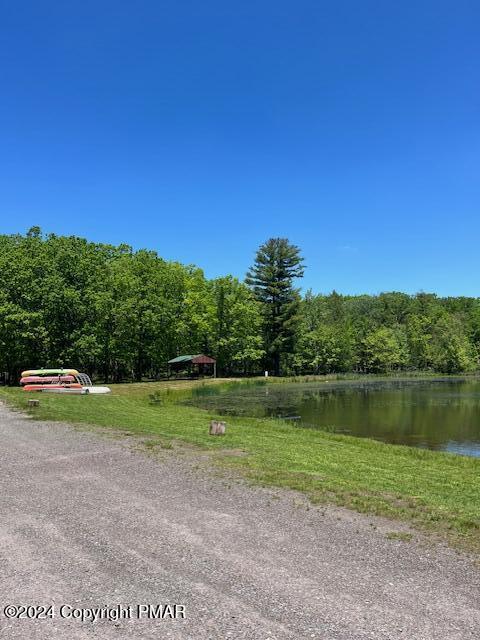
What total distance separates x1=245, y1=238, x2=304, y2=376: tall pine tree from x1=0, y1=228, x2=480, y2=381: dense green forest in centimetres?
21

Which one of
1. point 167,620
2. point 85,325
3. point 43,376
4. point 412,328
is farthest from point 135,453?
point 412,328

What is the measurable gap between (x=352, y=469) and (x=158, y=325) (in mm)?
44264

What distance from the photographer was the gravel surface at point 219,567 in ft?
13.7

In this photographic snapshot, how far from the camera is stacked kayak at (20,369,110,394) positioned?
106 feet

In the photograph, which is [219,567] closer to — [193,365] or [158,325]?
[158,325]

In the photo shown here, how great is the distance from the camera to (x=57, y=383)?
1312 inches

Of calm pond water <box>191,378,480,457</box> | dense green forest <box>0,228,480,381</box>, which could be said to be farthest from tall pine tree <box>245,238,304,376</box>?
calm pond water <box>191,378,480,457</box>

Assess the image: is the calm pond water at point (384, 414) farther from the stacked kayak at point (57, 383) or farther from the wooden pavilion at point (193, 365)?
the wooden pavilion at point (193, 365)

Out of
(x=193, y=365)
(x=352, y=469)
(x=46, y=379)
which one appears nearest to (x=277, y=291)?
(x=193, y=365)

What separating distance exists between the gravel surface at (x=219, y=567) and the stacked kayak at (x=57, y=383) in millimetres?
24764

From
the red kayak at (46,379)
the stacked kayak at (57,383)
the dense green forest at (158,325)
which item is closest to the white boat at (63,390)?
the stacked kayak at (57,383)

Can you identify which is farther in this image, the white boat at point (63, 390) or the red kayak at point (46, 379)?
the red kayak at point (46, 379)

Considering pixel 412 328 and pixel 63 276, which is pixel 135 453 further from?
pixel 412 328

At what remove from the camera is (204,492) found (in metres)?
8.29
